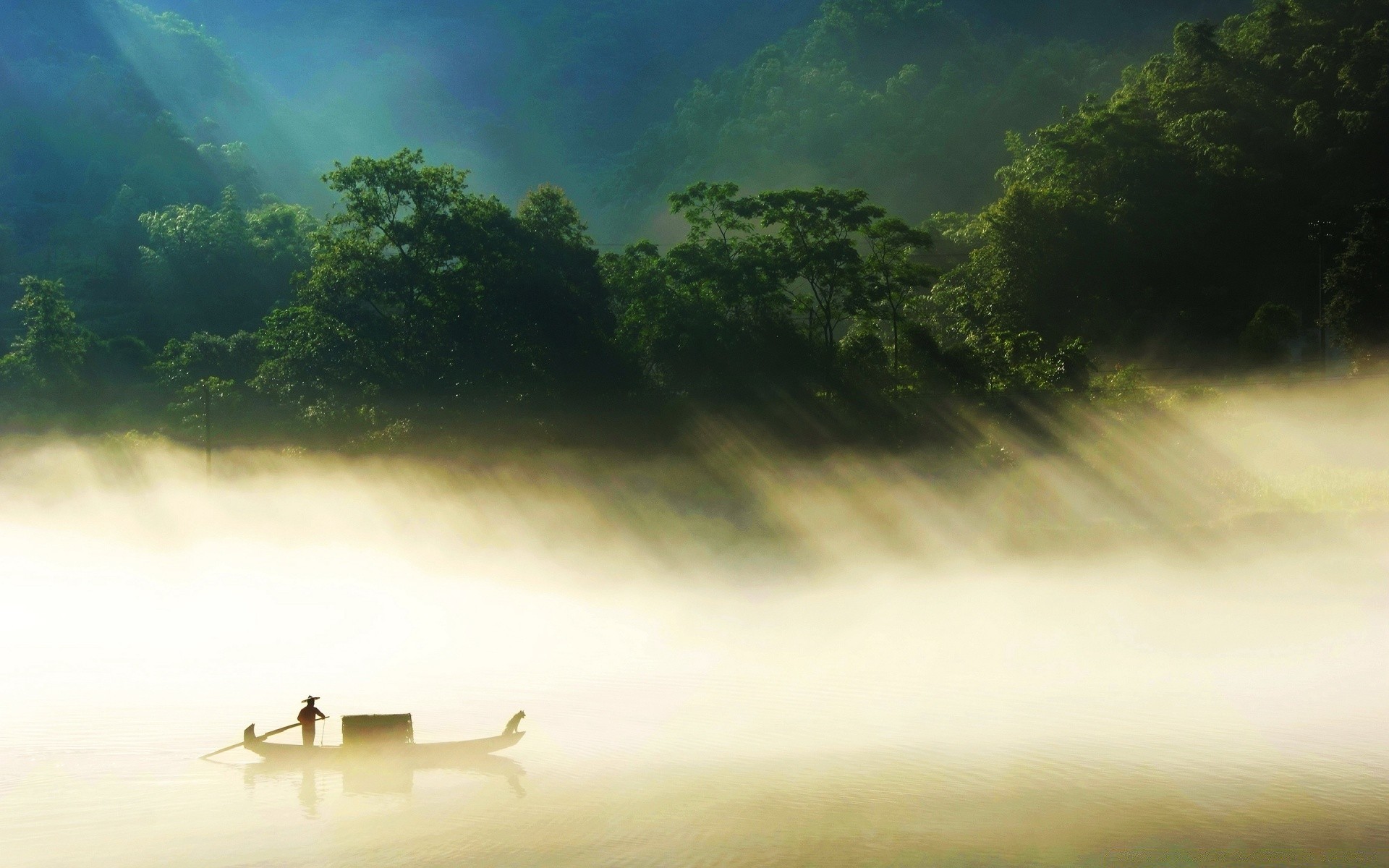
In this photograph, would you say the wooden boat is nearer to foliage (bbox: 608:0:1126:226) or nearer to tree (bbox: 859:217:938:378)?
tree (bbox: 859:217:938:378)

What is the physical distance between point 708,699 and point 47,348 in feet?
195

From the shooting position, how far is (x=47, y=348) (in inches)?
2680

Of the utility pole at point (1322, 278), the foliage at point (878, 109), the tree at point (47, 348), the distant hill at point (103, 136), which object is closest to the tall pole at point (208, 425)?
the tree at point (47, 348)

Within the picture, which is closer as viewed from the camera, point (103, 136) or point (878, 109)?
point (878, 109)

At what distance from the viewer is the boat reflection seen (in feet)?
53.7

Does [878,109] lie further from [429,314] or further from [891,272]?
[429,314]

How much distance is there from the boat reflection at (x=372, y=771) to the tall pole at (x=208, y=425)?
33.1 metres

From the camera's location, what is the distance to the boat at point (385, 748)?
1673cm

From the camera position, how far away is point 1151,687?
21.1 metres

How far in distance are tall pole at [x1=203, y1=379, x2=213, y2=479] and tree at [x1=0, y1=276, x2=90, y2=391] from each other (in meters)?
15.0

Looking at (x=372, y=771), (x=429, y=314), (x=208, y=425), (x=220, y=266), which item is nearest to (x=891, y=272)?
(x=429, y=314)

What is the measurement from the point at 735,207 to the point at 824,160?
6622 cm

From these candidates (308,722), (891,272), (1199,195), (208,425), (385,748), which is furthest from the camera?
(1199,195)

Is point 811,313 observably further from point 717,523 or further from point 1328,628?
point 1328,628
